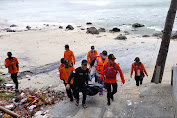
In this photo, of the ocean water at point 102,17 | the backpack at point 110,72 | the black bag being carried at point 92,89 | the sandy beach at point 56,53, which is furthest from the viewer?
the ocean water at point 102,17

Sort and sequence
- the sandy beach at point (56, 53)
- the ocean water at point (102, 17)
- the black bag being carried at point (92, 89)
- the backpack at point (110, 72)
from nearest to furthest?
the backpack at point (110, 72) → the black bag being carried at point (92, 89) → the sandy beach at point (56, 53) → the ocean water at point (102, 17)

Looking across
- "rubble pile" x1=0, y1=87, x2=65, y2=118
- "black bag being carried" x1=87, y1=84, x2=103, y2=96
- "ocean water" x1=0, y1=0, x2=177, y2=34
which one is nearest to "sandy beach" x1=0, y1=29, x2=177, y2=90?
"rubble pile" x1=0, y1=87, x2=65, y2=118

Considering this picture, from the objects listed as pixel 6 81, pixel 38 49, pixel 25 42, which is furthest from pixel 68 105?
pixel 25 42

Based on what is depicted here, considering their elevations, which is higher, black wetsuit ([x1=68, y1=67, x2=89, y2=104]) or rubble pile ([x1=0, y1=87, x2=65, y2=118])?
black wetsuit ([x1=68, y1=67, x2=89, y2=104])

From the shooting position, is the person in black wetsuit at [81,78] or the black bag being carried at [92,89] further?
the black bag being carried at [92,89]

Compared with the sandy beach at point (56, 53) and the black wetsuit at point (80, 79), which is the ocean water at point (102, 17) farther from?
the black wetsuit at point (80, 79)

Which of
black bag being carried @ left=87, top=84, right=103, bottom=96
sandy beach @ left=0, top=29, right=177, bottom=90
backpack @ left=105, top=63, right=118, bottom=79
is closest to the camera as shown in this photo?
backpack @ left=105, top=63, right=118, bottom=79

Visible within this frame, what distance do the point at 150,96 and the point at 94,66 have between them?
7.25 feet

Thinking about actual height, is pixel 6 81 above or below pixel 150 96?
below

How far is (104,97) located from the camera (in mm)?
6867

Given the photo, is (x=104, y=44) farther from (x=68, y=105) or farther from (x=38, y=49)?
(x=68, y=105)

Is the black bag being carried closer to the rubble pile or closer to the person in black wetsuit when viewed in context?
the person in black wetsuit

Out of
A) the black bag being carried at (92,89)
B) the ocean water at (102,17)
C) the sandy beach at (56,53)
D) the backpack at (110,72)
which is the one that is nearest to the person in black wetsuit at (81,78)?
the black bag being carried at (92,89)

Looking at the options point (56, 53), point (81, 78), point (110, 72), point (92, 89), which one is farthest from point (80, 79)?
point (56, 53)
